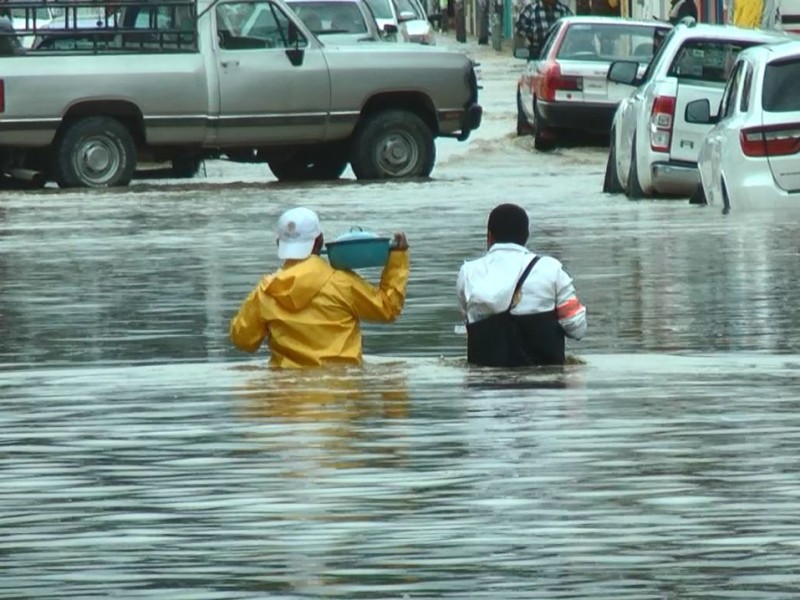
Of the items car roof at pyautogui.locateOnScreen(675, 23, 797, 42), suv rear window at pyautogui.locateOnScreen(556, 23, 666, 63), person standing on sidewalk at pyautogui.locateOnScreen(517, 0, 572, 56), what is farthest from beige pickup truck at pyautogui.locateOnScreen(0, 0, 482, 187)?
person standing on sidewalk at pyautogui.locateOnScreen(517, 0, 572, 56)

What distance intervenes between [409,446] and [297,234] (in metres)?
2.09

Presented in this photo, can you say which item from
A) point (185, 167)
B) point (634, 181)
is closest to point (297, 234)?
point (634, 181)

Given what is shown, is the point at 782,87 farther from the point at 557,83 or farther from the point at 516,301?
the point at 557,83

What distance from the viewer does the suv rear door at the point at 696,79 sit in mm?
19609

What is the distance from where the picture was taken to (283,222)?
980cm

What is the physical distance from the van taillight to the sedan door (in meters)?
6.97

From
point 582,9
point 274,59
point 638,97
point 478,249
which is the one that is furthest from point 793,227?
point 582,9

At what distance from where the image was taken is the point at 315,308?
A: 989 centimetres

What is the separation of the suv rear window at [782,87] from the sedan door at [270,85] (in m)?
6.92

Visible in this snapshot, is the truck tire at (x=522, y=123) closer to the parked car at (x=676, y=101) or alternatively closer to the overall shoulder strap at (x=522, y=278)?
the parked car at (x=676, y=101)

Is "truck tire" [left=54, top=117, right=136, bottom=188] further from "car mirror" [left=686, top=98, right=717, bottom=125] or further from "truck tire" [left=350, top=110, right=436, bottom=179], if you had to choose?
"car mirror" [left=686, top=98, right=717, bottom=125]

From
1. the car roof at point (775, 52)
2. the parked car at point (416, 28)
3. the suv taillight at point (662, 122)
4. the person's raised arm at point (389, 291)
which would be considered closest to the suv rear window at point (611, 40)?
the suv taillight at point (662, 122)

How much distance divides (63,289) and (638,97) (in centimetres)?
710

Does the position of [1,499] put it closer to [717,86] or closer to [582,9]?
[717,86]
